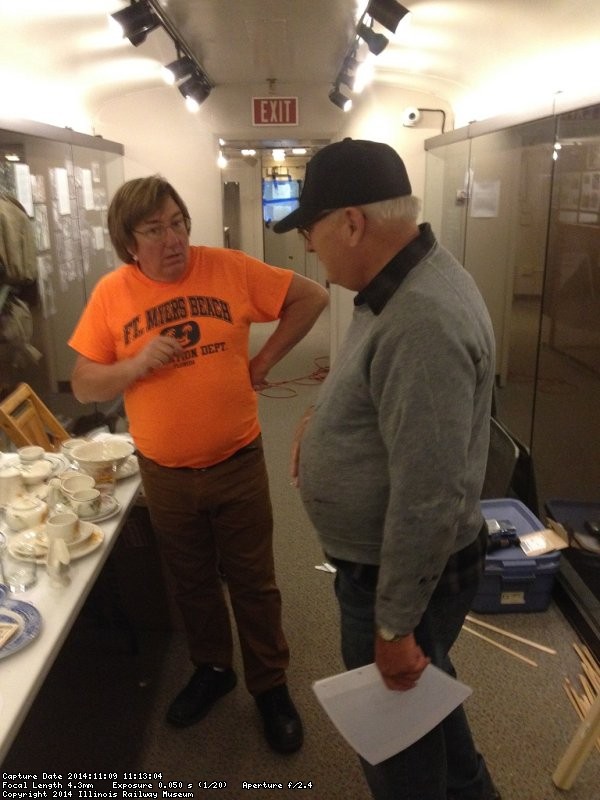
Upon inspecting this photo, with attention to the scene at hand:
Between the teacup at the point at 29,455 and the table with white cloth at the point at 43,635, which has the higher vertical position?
the teacup at the point at 29,455

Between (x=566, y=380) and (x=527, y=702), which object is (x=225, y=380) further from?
(x=566, y=380)

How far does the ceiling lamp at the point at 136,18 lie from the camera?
8.95ft

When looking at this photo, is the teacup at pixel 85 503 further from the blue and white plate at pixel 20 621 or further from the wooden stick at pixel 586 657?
the wooden stick at pixel 586 657

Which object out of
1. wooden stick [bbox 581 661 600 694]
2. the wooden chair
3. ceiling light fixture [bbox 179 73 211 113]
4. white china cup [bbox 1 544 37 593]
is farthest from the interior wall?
wooden stick [bbox 581 661 600 694]

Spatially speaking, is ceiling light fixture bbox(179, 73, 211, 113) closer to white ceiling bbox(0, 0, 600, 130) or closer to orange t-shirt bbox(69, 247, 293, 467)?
white ceiling bbox(0, 0, 600, 130)

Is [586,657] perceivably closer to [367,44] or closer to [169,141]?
[367,44]

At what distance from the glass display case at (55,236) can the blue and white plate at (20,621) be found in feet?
6.46

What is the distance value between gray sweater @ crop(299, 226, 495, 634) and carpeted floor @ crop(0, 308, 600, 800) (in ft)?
3.29

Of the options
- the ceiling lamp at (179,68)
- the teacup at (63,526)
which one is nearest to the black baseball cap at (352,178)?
the teacup at (63,526)

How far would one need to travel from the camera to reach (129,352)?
170 centimetres

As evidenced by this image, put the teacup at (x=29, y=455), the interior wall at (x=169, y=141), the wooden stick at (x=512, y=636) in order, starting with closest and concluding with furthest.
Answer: the teacup at (x=29, y=455), the wooden stick at (x=512, y=636), the interior wall at (x=169, y=141)

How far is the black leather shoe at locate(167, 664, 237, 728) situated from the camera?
197 cm

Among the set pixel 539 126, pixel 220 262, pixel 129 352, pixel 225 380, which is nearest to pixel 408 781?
pixel 225 380

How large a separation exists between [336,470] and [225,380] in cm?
64
